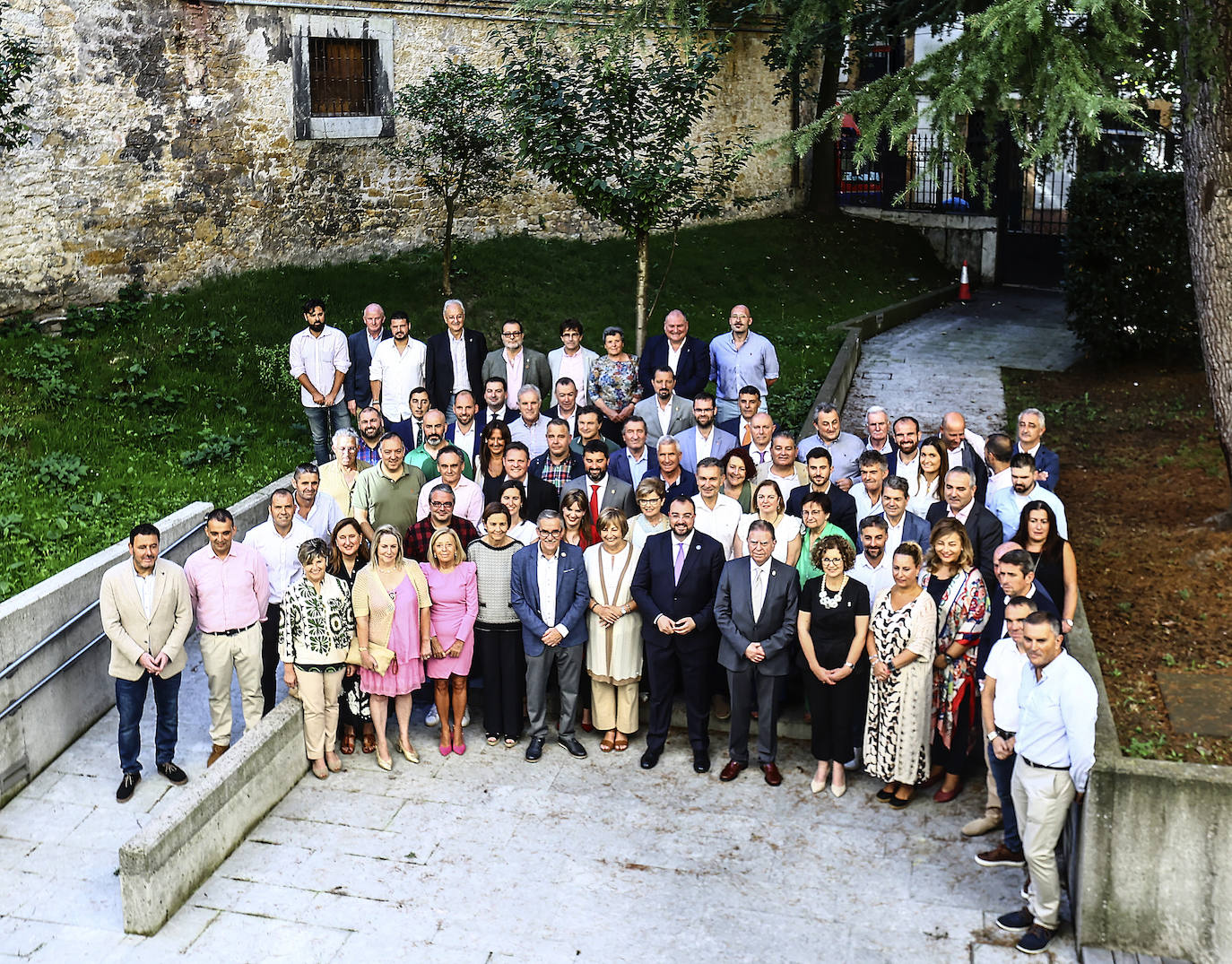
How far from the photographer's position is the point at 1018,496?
8539 millimetres

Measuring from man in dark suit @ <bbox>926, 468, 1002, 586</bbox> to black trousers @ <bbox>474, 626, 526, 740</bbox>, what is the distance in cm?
281

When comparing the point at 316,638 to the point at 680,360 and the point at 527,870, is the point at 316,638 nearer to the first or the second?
the point at 527,870

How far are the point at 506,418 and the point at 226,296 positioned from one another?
21.2 ft

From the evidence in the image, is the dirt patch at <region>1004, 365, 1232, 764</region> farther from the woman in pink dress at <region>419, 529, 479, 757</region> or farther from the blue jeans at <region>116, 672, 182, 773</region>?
the blue jeans at <region>116, 672, 182, 773</region>

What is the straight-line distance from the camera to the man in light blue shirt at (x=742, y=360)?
1123cm

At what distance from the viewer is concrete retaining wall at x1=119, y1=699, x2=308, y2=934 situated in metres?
6.78

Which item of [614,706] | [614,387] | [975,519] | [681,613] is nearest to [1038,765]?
[975,519]

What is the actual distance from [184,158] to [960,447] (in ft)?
34.6

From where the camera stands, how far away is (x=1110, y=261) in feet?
49.4

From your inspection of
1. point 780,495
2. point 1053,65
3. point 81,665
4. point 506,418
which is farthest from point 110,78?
point 1053,65

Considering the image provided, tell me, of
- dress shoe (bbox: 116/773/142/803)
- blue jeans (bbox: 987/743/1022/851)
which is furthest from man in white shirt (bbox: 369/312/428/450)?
blue jeans (bbox: 987/743/1022/851)

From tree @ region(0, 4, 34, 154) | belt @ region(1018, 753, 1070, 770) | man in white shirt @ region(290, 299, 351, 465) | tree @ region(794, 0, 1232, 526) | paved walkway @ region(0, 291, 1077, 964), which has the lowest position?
paved walkway @ region(0, 291, 1077, 964)

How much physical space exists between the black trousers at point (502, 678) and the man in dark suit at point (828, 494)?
6.76 feet

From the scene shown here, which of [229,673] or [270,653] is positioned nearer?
[229,673]
